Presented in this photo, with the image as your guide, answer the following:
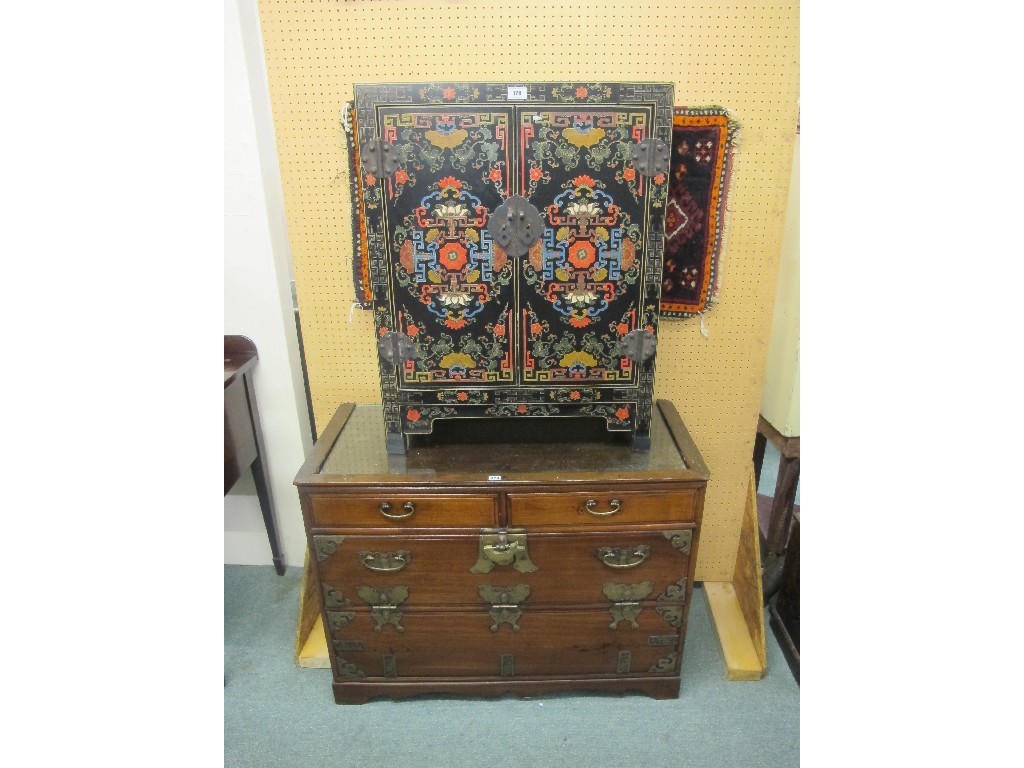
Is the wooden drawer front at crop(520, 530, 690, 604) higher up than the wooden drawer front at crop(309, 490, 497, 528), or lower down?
lower down

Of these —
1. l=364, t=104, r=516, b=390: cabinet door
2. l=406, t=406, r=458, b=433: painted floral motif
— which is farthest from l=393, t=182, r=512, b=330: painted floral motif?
l=406, t=406, r=458, b=433: painted floral motif

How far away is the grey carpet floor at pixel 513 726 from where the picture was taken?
1.82 m

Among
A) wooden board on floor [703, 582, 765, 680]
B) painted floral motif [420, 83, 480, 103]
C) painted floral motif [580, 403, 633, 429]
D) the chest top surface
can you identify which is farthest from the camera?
wooden board on floor [703, 582, 765, 680]

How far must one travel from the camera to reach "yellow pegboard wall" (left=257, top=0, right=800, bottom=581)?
71.7 inches

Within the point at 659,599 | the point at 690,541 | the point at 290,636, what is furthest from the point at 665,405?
the point at 290,636

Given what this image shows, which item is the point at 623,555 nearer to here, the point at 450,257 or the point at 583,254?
the point at 583,254

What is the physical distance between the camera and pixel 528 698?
201cm

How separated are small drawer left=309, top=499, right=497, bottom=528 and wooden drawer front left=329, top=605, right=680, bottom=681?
0.34 meters

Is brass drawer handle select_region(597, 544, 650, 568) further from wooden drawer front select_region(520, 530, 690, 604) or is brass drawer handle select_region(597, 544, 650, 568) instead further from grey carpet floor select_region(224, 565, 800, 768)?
grey carpet floor select_region(224, 565, 800, 768)

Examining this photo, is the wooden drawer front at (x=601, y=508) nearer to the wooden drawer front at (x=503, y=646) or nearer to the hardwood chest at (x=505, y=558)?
the hardwood chest at (x=505, y=558)

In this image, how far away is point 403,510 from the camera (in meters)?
1.76

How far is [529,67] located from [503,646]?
192 cm

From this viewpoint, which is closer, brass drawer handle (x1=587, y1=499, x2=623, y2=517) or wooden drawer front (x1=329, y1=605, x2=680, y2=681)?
brass drawer handle (x1=587, y1=499, x2=623, y2=517)

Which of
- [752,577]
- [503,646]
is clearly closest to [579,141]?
[503,646]
